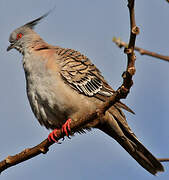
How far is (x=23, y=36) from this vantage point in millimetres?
7855

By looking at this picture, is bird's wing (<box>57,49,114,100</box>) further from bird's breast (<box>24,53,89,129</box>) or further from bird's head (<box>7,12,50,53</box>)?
bird's head (<box>7,12,50,53</box>)

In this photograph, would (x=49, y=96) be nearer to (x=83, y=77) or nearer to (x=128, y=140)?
(x=83, y=77)

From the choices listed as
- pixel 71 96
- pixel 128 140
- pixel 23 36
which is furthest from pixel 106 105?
pixel 23 36

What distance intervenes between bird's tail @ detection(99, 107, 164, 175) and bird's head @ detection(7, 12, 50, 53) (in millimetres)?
2395

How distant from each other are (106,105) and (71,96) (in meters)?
2.00

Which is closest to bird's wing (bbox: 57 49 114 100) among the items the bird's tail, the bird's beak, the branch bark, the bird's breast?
the bird's breast

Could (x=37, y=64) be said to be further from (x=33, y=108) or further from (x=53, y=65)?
(x=33, y=108)

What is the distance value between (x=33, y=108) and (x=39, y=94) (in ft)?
1.41

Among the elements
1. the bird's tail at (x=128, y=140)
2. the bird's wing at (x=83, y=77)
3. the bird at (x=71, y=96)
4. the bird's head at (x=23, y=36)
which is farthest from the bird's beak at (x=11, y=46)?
the bird's tail at (x=128, y=140)

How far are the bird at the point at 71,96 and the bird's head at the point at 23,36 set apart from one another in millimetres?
776

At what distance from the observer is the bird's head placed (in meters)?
7.69

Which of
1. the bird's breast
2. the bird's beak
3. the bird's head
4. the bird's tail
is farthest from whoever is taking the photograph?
the bird's beak

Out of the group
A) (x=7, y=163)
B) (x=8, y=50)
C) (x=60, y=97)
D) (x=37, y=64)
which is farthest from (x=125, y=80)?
(x=8, y=50)

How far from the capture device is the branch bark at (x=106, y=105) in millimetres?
3367
